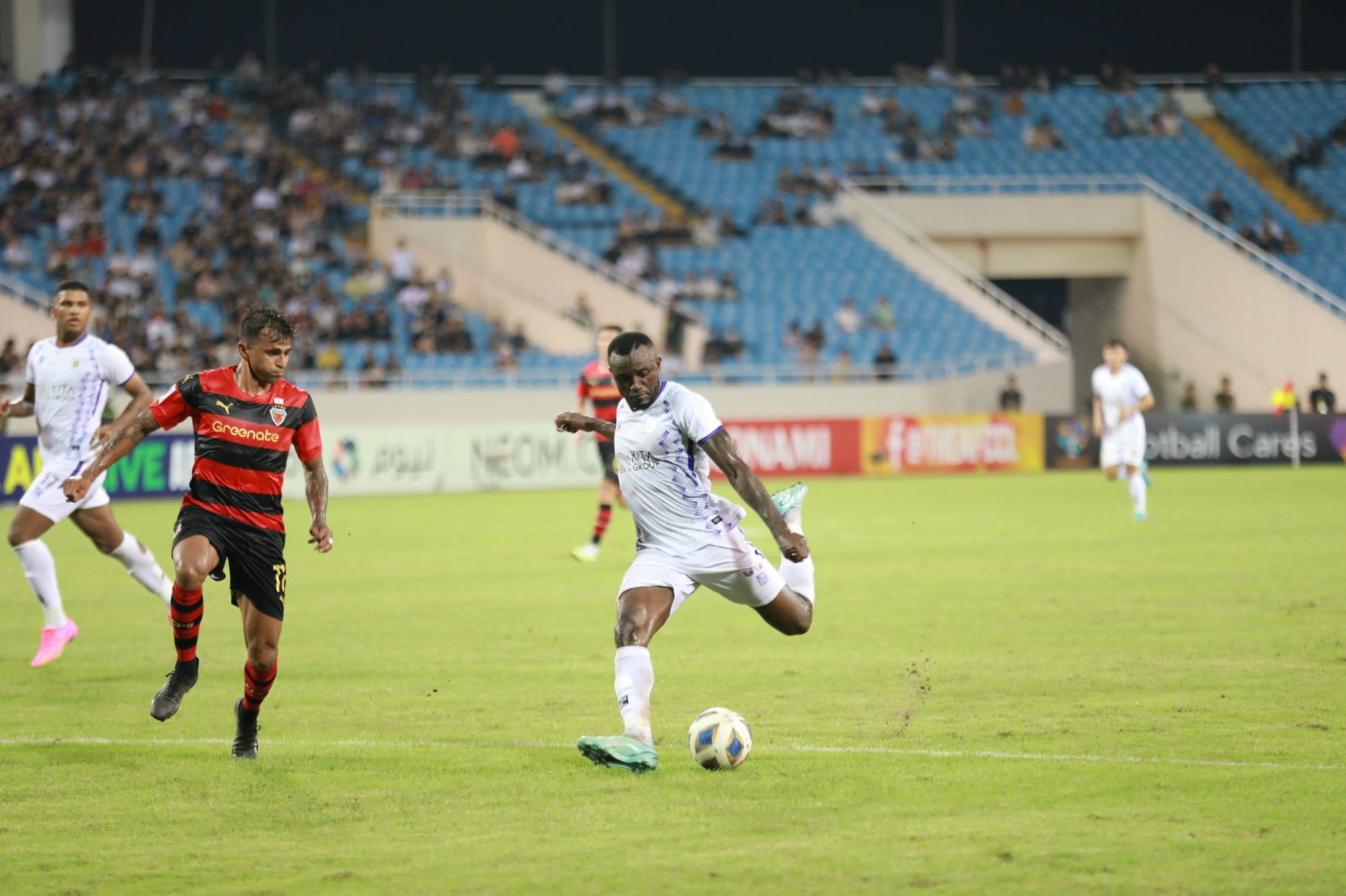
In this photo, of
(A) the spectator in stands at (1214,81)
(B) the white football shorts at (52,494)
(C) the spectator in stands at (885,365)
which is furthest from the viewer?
(A) the spectator in stands at (1214,81)

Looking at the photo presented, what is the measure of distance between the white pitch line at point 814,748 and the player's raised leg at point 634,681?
621mm

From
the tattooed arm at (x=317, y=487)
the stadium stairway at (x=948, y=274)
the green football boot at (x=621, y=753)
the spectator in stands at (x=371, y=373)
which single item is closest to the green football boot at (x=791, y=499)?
the green football boot at (x=621, y=753)

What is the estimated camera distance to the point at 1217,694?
9164 millimetres

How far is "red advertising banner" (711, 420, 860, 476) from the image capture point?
33.1 meters

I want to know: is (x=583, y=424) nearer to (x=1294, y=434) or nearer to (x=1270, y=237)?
(x=1294, y=434)

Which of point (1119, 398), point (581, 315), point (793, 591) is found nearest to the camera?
point (793, 591)

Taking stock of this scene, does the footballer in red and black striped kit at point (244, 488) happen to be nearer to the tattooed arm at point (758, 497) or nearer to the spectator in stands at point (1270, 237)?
the tattooed arm at point (758, 497)

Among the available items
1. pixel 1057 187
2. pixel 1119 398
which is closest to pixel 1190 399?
pixel 1057 187

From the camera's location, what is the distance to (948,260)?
138ft

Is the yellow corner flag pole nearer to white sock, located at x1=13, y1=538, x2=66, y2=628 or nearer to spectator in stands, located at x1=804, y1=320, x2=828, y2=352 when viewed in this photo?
spectator in stands, located at x1=804, y1=320, x2=828, y2=352

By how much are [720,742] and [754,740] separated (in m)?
0.84

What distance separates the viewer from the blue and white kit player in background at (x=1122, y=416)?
22.2 m

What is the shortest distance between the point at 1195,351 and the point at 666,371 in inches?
637

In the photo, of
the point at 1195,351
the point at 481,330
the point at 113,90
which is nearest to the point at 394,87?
the point at 113,90
